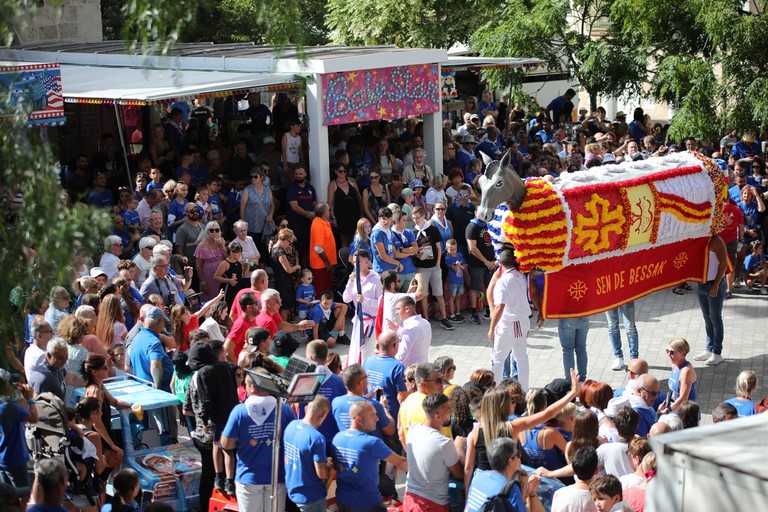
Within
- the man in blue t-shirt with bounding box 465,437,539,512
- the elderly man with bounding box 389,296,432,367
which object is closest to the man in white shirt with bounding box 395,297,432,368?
the elderly man with bounding box 389,296,432,367

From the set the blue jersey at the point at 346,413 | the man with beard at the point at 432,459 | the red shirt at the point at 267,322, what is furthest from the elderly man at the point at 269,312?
the man with beard at the point at 432,459

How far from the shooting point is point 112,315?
10.6 meters

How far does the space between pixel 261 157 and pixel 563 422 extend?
9.67 m

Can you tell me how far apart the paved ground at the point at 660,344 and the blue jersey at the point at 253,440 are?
185 inches

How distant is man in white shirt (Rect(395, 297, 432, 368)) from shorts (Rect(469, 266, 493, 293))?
4451mm

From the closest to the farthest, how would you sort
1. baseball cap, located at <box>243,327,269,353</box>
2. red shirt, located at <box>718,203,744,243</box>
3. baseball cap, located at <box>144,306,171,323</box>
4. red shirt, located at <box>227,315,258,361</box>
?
baseball cap, located at <box>243,327,269,353</box>
baseball cap, located at <box>144,306,171,323</box>
red shirt, located at <box>227,315,258,361</box>
red shirt, located at <box>718,203,744,243</box>

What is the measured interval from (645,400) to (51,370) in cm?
479

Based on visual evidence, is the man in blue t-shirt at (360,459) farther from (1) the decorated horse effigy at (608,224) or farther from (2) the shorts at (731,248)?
(2) the shorts at (731,248)

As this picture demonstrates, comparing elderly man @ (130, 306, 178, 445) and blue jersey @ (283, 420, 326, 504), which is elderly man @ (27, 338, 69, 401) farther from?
blue jersey @ (283, 420, 326, 504)

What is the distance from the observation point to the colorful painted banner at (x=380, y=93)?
52.0 feet

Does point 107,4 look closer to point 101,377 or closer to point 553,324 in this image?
point 553,324

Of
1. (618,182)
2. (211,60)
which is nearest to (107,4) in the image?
(211,60)

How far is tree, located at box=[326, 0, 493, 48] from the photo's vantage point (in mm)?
25266

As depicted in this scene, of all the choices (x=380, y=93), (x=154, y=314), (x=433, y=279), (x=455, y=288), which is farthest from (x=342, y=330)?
(x=380, y=93)
